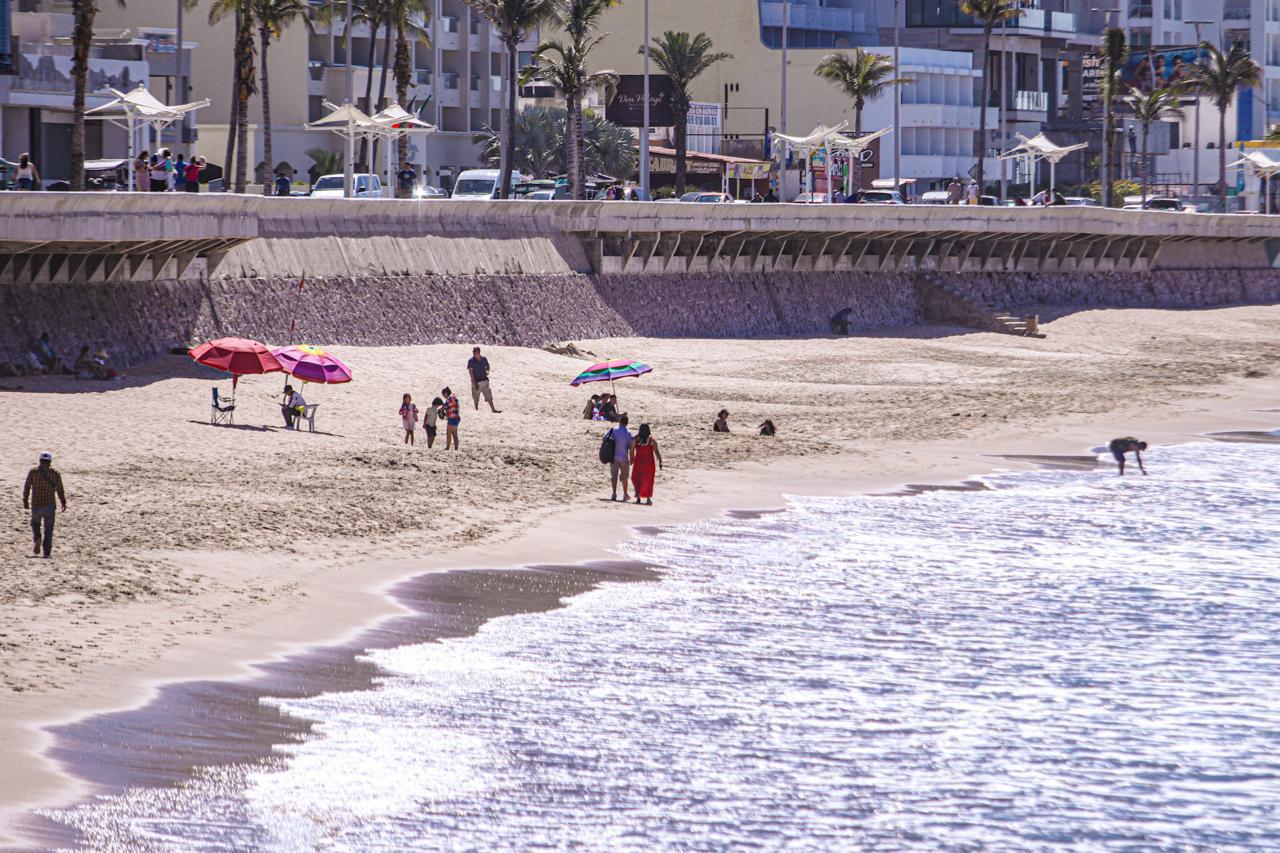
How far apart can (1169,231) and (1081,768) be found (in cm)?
5069

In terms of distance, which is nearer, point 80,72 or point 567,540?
point 567,540

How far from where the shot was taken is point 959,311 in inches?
2094

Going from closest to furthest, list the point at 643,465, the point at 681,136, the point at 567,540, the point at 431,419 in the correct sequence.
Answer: the point at 567,540, the point at 643,465, the point at 431,419, the point at 681,136

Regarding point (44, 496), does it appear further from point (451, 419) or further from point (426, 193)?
point (426, 193)

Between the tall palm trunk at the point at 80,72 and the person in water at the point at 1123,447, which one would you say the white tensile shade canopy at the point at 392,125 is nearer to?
the tall palm trunk at the point at 80,72

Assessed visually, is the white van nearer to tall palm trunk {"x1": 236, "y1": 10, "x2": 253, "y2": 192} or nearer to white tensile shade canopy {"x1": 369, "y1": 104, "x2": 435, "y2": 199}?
white tensile shade canopy {"x1": 369, "y1": 104, "x2": 435, "y2": 199}

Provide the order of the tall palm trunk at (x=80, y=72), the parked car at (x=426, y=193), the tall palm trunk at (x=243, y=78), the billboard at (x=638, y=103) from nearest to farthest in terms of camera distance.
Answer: the tall palm trunk at (x=80, y=72)
the tall palm trunk at (x=243, y=78)
the parked car at (x=426, y=193)
the billboard at (x=638, y=103)

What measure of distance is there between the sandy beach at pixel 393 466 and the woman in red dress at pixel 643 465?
1.09 ft

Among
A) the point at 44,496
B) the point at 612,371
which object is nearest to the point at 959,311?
the point at 612,371

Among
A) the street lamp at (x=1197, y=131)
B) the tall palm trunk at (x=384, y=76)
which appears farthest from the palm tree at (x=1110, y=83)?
the tall palm trunk at (x=384, y=76)

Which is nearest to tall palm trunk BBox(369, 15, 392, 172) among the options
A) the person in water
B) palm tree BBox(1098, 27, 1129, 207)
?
palm tree BBox(1098, 27, 1129, 207)

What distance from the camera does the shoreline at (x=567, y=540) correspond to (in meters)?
13.3

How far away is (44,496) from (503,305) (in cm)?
2317

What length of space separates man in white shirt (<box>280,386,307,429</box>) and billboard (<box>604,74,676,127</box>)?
47.4m
